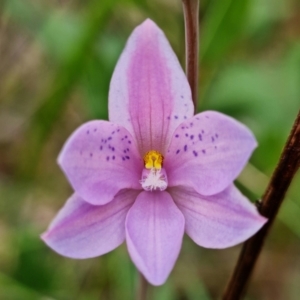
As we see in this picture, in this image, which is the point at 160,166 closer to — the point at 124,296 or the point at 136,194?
the point at 136,194

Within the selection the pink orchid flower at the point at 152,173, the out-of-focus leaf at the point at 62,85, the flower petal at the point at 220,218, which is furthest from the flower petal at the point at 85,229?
the out-of-focus leaf at the point at 62,85

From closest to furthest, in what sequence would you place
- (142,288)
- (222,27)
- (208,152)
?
(208,152) < (142,288) < (222,27)

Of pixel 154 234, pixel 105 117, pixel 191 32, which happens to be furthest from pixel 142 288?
pixel 105 117

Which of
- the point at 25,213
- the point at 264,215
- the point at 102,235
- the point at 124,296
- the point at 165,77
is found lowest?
the point at 25,213

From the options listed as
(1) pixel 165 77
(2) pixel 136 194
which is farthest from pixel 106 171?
(1) pixel 165 77

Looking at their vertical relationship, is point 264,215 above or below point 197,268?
above

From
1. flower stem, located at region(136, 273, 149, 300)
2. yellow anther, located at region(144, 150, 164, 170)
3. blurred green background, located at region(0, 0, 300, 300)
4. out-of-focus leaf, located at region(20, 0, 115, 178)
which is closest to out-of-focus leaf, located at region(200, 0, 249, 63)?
blurred green background, located at region(0, 0, 300, 300)

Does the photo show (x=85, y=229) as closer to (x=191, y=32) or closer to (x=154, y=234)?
(x=154, y=234)
